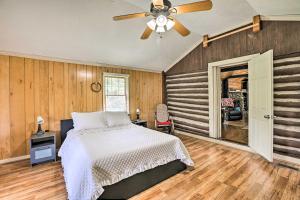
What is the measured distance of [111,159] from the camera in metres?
1.94

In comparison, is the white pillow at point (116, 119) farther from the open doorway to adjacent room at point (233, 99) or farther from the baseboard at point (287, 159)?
the open doorway to adjacent room at point (233, 99)

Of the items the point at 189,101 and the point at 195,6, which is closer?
the point at 195,6

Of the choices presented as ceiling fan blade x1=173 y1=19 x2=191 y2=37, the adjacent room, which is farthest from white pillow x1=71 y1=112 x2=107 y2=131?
ceiling fan blade x1=173 y1=19 x2=191 y2=37

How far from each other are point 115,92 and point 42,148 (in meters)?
2.35

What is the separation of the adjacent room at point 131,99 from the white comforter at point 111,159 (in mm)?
14

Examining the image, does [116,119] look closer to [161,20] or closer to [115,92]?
[115,92]

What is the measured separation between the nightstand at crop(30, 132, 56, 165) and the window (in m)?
1.66

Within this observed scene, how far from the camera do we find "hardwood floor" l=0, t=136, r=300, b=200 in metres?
2.09

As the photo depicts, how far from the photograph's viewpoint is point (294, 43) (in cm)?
290

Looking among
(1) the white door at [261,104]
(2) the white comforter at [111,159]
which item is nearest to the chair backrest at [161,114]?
(2) the white comforter at [111,159]

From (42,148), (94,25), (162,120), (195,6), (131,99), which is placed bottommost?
(42,148)

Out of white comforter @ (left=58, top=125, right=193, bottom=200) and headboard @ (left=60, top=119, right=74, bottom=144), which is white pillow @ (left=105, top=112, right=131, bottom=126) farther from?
headboard @ (left=60, top=119, right=74, bottom=144)

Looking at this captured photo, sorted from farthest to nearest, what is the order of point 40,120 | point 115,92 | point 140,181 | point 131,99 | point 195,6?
point 131,99 < point 115,92 < point 40,120 < point 140,181 < point 195,6

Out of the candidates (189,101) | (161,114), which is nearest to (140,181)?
(161,114)
